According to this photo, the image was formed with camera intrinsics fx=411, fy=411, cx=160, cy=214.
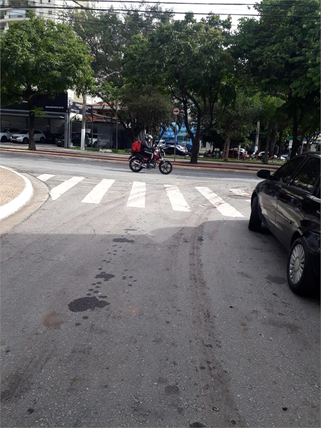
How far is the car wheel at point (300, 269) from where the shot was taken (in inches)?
187

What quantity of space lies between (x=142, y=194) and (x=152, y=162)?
19.3 ft

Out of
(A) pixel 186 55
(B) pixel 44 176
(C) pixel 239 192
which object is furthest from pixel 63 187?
(A) pixel 186 55

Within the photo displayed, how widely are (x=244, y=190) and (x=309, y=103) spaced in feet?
32.3

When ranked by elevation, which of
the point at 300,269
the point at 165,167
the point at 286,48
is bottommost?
the point at 300,269

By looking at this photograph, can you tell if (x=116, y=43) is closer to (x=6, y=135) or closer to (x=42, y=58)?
(x=6, y=135)

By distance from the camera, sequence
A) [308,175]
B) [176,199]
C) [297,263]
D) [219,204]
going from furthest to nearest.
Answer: [176,199]
[219,204]
[308,175]
[297,263]

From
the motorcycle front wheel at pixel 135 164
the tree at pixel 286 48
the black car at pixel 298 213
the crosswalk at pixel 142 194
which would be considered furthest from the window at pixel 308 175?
the tree at pixel 286 48

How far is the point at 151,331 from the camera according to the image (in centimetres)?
392

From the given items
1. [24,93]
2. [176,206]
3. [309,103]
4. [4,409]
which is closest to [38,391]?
[4,409]

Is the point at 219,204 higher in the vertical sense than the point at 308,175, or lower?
lower

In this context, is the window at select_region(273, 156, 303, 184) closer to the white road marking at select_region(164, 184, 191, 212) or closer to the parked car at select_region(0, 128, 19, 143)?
the white road marking at select_region(164, 184, 191, 212)

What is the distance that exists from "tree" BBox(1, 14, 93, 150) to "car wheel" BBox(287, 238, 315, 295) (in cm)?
2408

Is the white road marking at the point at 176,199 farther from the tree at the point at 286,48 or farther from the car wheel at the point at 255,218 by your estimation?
the tree at the point at 286,48

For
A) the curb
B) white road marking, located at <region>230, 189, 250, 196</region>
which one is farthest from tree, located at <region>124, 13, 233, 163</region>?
the curb
